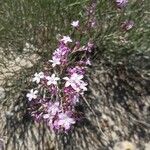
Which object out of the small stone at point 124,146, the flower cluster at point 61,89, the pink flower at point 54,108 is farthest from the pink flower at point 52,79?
the small stone at point 124,146

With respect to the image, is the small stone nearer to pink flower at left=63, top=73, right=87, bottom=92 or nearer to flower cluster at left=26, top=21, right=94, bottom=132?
flower cluster at left=26, top=21, right=94, bottom=132

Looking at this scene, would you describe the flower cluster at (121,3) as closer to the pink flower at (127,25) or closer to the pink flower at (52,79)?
the pink flower at (127,25)

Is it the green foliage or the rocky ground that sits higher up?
the green foliage

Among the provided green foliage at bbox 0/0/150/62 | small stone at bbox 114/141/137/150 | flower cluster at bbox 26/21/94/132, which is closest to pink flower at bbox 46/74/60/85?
flower cluster at bbox 26/21/94/132

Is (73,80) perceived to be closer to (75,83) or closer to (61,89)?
(75,83)

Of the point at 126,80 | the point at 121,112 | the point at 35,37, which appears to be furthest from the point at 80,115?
the point at 35,37

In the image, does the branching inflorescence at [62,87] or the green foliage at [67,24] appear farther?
the green foliage at [67,24]
